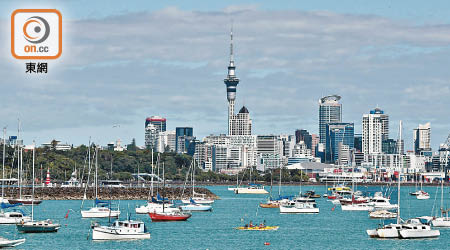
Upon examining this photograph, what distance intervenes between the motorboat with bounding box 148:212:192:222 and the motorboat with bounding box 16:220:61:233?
67.8 ft

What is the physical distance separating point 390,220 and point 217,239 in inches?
1483

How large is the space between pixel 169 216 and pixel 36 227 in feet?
80.7

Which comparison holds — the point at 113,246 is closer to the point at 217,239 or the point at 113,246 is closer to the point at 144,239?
the point at 144,239

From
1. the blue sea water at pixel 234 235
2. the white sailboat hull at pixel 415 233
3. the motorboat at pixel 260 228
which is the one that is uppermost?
the white sailboat hull at pixel 415 233

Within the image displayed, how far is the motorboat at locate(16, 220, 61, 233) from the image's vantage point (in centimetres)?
9888

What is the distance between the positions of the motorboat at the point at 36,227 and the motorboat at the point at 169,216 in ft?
67.8

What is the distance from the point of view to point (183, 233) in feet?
351

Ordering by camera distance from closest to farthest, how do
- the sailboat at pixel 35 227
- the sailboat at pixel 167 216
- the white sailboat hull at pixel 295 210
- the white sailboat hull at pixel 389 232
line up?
the white sailboat hull at pixel 389 232 → the sailboat at pixel 35 227 → the sailboat at pixel 167 216 → the white sailboat hull at pixel 295 210

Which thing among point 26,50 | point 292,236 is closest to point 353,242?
point 292,236

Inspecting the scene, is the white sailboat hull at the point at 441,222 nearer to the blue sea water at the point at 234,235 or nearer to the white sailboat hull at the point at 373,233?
the blue sea water at the point at 234,235

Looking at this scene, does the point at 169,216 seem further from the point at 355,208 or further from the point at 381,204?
the point at 381,204

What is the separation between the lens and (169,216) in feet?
396

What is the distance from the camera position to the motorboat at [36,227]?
324 ft

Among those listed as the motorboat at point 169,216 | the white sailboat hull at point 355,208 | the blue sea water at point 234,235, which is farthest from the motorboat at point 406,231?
the white sailboat hull at point 355,208
